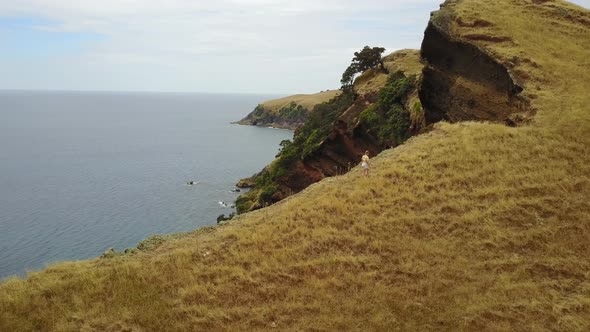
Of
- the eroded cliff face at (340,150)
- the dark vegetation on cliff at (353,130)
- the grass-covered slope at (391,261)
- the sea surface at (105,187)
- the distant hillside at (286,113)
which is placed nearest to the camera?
the grass-covered slope at (391,261)

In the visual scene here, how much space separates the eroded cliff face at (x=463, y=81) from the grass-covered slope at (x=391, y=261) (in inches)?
126

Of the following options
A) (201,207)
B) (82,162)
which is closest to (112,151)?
(82,162)

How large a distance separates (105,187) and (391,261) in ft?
239

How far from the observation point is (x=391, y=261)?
528 inches

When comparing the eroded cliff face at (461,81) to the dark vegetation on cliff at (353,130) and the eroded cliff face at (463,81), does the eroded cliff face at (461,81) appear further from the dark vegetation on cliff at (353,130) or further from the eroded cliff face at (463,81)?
the dark vegetation on cliff at (353,130)

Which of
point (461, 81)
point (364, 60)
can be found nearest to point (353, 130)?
point (461, 81)

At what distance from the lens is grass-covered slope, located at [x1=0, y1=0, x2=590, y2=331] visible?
1128 centimetres

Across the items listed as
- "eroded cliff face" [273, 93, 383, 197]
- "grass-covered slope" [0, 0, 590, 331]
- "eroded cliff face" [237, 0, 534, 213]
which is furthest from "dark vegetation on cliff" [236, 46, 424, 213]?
"grass-covered slope" [0, 0, 590, 331]

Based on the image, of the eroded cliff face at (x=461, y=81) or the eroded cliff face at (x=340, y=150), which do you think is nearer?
the eroded cliff face at (x=461, y=81)

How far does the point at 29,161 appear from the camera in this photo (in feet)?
324

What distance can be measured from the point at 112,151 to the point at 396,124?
98.2 meters

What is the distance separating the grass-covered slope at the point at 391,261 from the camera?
37.0 ft

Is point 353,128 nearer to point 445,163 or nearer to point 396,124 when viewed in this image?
point 396,124

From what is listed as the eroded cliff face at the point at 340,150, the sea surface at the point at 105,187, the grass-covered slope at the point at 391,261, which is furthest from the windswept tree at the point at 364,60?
the grass-covered slope at the point at 391,261
